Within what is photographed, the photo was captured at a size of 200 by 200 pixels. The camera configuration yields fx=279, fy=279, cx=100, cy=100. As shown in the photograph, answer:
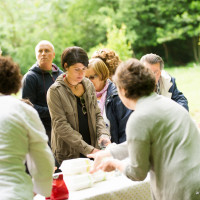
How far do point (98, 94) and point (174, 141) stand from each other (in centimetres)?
128

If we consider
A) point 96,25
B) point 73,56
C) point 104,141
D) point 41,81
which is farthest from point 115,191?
point 96,25

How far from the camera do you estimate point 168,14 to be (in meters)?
11.8

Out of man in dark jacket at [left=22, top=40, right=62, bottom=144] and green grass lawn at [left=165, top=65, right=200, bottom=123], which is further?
green grass lawn at [left=165, top=65, right=200, bottom=123]

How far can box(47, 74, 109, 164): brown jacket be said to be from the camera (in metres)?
2.00

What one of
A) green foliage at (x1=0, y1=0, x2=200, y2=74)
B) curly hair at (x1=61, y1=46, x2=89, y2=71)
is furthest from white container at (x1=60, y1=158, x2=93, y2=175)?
green foliage at (x1=0, y1=0, x2=200, y2=74)

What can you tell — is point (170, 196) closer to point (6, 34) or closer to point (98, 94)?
point (98, 94)

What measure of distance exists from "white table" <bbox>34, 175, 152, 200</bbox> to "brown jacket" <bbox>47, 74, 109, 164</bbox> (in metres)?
0.35

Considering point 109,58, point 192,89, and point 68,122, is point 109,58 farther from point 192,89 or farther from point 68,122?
point 192,89

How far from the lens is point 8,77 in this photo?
4.03ft

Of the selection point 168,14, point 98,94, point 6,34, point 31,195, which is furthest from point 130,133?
point 168,14

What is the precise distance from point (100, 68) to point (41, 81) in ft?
2.37

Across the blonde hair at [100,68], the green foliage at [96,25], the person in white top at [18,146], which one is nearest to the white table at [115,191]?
the person in white top at [18,146]

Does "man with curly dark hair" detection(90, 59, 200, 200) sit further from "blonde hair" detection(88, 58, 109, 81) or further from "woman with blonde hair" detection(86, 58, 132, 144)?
"blonde hair" detection(88, 58, 109, 81)

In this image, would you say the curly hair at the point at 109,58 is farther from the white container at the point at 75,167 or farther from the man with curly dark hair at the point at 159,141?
the man with curly dark hair at the point at 159,141
